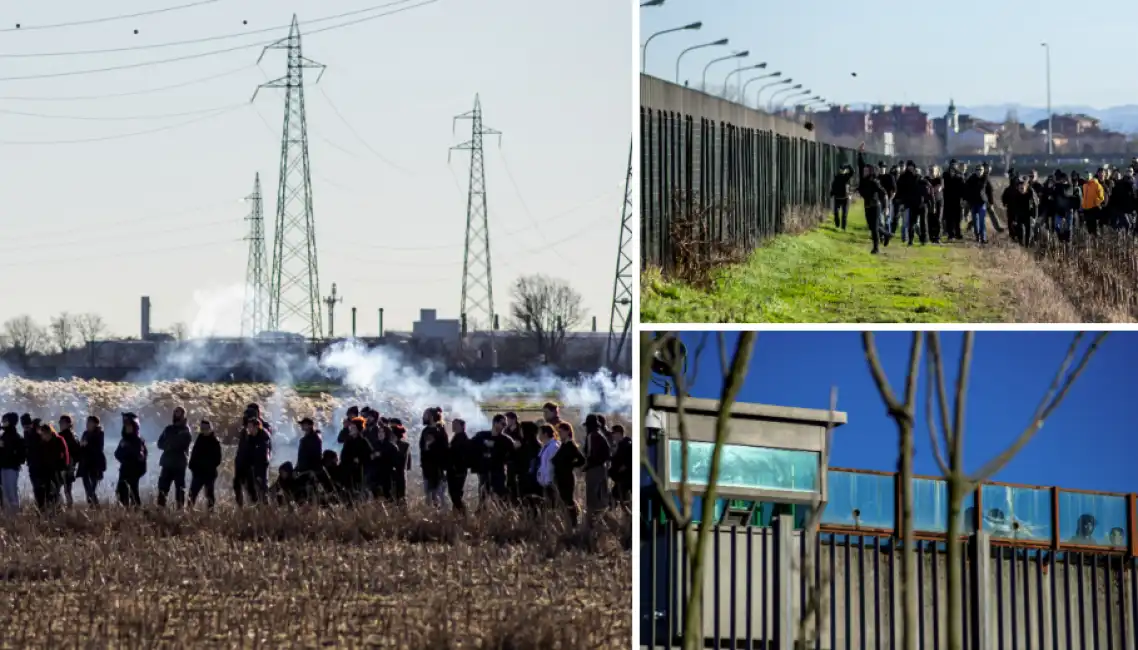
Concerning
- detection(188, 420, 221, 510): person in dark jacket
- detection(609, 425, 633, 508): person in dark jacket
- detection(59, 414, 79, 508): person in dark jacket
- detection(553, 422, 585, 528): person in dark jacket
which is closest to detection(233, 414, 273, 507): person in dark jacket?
detection(188, 420, 221, 510): person in dark jacket

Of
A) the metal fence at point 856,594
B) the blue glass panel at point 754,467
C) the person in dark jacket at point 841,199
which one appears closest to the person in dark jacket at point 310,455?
the metal fence at point 856,594

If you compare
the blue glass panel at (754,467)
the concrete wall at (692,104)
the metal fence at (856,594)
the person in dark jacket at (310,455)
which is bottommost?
the metal fence at (856,594)

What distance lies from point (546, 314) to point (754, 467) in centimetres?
2194

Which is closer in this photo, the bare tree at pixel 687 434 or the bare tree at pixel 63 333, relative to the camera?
the bare tree at pixel 687 434

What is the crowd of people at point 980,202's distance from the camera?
732 inches

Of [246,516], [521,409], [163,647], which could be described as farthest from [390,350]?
[163,647]

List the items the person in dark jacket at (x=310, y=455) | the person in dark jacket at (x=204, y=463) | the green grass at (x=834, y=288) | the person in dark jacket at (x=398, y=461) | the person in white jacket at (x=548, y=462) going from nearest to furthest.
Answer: the green grass at (x=834, y=288), the person in white jacket at (x=548, y=462), the person in dark jacket at (x=398, y=461), the person in dark jacket at (x=310, y=455), the person in dark jacket at (x=204, y=463)

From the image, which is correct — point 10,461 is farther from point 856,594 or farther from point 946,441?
point 946,441

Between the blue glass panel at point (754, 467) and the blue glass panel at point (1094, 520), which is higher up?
the blue glass panel at point (754, 467)

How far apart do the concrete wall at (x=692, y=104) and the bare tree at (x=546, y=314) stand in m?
7.89

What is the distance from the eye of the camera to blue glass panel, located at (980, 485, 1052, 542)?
30.0 ft

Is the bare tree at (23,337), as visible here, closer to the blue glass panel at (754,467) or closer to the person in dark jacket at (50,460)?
the person in dark jacket at (50,460)

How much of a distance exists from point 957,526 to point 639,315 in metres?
3.81

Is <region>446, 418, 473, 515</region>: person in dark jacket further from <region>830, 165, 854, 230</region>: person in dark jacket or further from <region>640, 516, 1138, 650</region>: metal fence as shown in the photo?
<region>830, 165, 854, 230</region>: person in dark jacket
